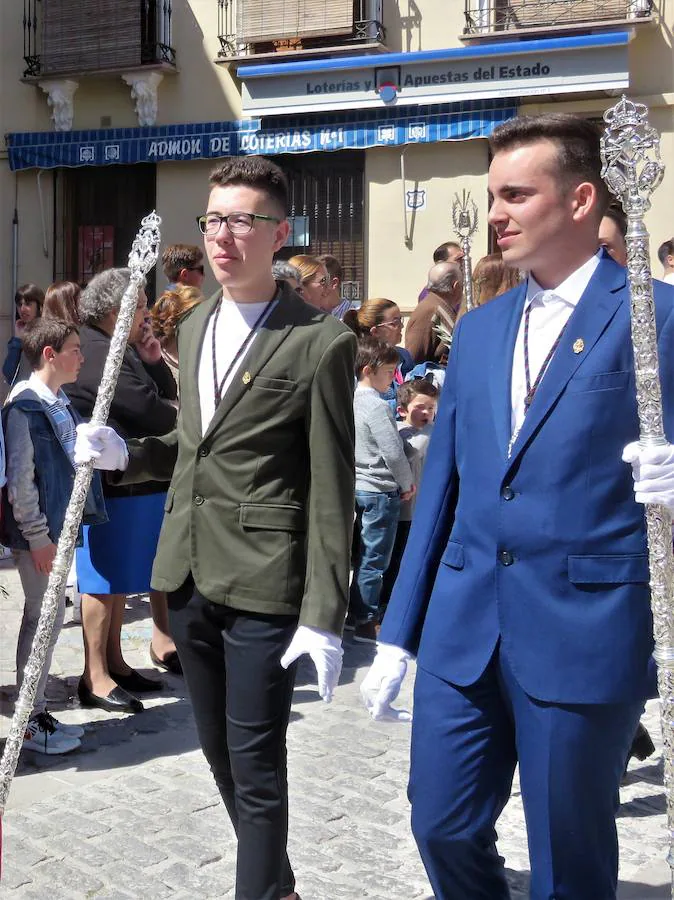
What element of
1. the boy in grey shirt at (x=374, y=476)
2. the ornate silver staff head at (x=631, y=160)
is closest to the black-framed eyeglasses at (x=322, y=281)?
the boy in grey shirt at (x=374, y=476)

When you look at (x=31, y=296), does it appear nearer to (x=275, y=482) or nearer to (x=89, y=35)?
(x=275, y=482)

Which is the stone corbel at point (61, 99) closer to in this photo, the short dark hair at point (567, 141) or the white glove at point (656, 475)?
the short dark hair at point (567, 141)

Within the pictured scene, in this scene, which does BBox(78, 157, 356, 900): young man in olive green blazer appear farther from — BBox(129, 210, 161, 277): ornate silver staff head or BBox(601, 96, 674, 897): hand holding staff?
BBox(601, 96, 674, 897): hand holding staff

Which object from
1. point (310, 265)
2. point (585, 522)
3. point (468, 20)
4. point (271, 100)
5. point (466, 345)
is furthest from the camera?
point (271, 100)

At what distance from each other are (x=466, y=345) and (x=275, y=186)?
90 centimetres

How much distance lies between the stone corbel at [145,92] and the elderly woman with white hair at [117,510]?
13.1 m

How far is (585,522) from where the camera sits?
2477 mm

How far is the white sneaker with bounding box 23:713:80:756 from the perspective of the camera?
5117 mm

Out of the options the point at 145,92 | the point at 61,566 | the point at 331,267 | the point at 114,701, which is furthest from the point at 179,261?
the point at 145,92

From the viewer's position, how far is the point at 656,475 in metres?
2.29

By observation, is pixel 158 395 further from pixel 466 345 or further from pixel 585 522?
pixel 585 522

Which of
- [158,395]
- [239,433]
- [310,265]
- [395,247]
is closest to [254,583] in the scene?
[239,433]

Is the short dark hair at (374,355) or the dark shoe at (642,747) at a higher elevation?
the short dark hair at (374,355)

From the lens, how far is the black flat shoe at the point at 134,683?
599 cm
